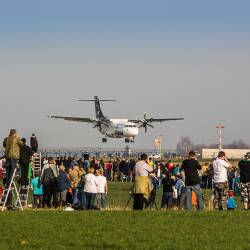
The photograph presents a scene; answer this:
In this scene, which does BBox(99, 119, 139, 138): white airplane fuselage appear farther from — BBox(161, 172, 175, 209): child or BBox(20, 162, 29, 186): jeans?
BBox(20, 162, 29, 186): jeans

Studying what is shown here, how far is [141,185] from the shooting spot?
27.8m

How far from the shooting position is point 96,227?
21078 millimetres

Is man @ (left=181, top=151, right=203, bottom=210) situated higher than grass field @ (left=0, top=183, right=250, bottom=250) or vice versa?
man @ (left=181, top=151, right=203, bottom=210)

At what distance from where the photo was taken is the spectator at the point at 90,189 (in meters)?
30.5

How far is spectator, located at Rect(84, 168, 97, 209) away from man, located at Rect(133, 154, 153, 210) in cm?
287

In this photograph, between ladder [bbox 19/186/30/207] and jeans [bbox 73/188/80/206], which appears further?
jeans [bbox 73/188/80/206]

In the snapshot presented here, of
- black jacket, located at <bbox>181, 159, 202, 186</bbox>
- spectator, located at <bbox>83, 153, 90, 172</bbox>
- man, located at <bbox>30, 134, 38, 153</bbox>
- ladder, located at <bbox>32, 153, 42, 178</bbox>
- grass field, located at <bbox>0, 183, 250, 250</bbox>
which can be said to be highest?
man, located at <bbox>30, 134, 38, 153</bbox>

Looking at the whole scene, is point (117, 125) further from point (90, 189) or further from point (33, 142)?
point (90, 189)

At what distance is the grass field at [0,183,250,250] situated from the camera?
1831 cm

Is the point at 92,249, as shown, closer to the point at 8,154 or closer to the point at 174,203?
the point at 8,154

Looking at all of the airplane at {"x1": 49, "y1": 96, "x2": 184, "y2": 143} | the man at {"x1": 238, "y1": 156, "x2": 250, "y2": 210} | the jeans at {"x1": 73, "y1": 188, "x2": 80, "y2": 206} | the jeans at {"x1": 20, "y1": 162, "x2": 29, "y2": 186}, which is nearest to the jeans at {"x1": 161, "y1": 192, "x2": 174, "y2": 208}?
the jeans at {"x1": 73, "y1": 188, "x2": 80, "y2": 206}

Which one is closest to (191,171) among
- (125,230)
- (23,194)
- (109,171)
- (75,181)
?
(23,194)

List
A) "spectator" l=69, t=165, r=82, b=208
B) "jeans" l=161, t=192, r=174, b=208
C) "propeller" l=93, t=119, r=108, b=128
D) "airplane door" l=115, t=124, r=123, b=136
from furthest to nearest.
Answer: "propeller" l=93, t=119, r=108, b=128
"airplane door" l=115, t=124, r=123, b=136
"jeans" l=161, t=192, r=174, b=208
"spectator" l=69, t=165, r=82, b=208

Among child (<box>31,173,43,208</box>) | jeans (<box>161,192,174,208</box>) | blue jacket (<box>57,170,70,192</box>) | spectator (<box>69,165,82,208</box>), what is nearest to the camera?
blue jacket (<box>57,170,70,192</box>)
